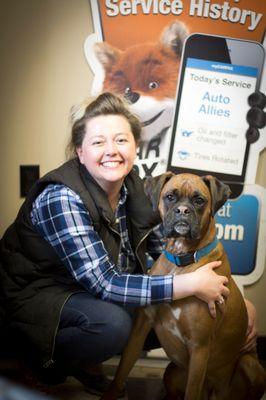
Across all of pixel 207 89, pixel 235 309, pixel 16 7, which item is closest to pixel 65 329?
pixel 235 309

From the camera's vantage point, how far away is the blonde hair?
1.64 m

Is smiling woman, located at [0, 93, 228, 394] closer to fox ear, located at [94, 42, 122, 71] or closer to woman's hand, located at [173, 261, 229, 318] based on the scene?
woman's hand, located at [173, 261, 229, 318]

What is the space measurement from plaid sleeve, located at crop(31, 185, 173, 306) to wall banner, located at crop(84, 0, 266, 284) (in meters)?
0.74

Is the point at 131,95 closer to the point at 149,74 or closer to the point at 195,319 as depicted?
the point at 149,74

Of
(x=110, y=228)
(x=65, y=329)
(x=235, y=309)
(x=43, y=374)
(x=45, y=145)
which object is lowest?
(x=43, y=374)

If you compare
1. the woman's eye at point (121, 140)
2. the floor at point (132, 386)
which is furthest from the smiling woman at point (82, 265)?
the floor at point (132, 386)

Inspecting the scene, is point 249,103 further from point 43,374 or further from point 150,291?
point 43,374

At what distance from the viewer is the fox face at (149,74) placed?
6.93ft

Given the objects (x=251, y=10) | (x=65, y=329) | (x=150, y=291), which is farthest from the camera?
(x=251, y=10)

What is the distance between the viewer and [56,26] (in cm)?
212

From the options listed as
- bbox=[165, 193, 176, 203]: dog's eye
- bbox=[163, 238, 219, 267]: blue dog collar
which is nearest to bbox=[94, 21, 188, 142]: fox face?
bbox=[165, 193, 176, 203]: dog's eye

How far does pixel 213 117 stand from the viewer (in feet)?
7.07

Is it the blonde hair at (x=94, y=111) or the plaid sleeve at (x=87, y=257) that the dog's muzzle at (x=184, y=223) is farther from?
the blonde hair at (x=94, y=111)

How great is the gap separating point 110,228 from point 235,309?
1.70 ft
